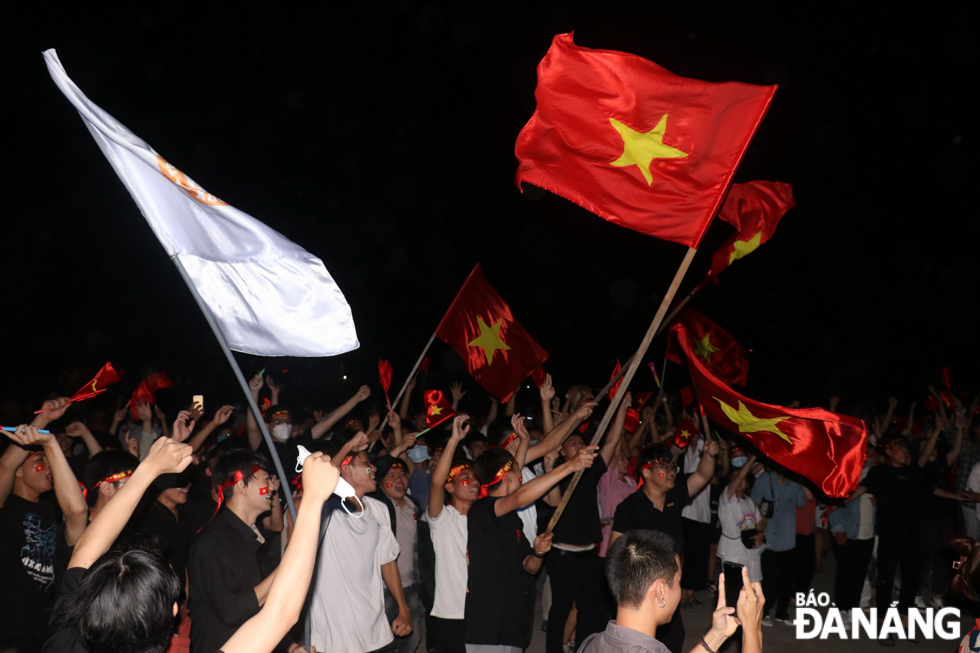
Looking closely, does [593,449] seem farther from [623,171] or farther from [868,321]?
[868,321]

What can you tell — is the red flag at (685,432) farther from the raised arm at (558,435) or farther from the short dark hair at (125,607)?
the short dark hair at (125,607)

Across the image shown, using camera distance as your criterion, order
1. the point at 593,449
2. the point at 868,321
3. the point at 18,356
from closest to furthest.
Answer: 1. the point at 593,449
2. the point at 18,356
3. the point at 868,321

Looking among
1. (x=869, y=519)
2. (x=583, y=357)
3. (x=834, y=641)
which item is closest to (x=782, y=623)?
(x=834, y=641)

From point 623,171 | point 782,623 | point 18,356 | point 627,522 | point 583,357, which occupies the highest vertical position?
point 623,171

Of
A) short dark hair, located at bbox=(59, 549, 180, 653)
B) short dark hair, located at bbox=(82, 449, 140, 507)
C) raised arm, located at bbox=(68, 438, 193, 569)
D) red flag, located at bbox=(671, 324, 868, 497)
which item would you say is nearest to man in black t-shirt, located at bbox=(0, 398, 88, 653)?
short dark hair, located at bbox=(82, 449, 140, 507)

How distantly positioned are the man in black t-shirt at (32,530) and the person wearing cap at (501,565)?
7.59ft

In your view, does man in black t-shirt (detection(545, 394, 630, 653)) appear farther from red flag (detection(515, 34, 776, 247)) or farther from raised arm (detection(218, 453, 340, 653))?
raised arm (detection(218, 453, 340, 653))

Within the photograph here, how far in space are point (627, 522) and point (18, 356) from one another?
15.6 m

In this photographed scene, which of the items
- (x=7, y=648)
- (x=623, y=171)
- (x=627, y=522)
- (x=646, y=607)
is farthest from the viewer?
(x=627, y=522)

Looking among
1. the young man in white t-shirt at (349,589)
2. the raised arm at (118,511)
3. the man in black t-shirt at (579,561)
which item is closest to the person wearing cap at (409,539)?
the man in black t-shirt at (579,561)

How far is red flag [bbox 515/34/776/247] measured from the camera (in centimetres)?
443

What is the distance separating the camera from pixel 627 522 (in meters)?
5.85

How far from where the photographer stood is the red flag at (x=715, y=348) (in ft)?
26.6

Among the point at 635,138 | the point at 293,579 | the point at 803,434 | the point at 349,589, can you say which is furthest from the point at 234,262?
the point at 803,434
